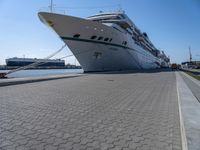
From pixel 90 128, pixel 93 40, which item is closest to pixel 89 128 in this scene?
pixel 90 128

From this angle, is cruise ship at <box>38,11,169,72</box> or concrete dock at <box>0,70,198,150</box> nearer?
concrete dock at <box>0,70,198,150</box>

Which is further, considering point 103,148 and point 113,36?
point 113,36

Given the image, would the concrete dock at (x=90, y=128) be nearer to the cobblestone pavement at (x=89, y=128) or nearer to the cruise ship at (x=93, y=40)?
the cobblestone pavement at (x=89, y=128)

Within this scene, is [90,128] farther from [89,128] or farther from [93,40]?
[93,40]

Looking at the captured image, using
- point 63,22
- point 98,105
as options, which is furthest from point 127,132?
point 63,22

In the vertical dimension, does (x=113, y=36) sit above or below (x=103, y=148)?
above

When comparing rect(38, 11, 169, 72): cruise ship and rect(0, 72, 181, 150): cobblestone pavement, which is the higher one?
rect(38, 11, 169, 72): cruise ship

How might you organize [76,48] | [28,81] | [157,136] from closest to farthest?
[157,136]
[28,81]
[76,48]

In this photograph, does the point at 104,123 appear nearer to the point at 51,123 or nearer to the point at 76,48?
the point at 51,123

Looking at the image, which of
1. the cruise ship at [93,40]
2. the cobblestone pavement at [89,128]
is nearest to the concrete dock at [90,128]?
the cobblestone pavement at [89,128]

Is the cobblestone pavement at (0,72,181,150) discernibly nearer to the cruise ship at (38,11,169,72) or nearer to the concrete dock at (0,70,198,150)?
the concrete dock at (0,70,198,150)

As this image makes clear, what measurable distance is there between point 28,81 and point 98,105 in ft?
30.3

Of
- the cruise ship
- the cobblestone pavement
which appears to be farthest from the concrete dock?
the cruise ship

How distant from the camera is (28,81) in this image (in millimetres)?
13953
